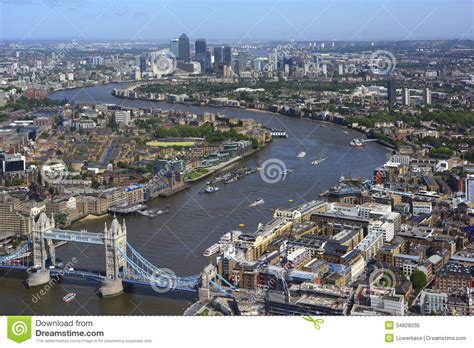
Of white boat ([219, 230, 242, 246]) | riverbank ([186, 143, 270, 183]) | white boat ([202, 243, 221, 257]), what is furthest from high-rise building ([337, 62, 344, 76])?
white boat ([202, 243, 221, 257])

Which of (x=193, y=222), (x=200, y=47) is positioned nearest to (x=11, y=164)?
(x=193, y=222)

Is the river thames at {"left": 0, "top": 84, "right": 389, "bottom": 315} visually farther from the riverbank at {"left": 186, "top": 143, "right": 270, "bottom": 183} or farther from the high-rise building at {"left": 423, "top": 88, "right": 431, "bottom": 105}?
the high-rise building at {"left": 423, "top": 88, "right": 431, "bottom": 105}

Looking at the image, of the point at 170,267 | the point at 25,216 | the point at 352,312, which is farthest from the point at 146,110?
the point at 352,312

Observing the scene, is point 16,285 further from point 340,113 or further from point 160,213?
point 340,113

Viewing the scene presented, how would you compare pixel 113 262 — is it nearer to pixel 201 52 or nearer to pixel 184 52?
pixel 184 52

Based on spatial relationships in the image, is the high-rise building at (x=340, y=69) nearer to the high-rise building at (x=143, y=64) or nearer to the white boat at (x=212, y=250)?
the high-rise building at (x=143, y=64)

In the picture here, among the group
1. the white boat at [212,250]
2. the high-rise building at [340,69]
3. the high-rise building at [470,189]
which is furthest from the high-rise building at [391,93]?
the white boat at [212,250]
